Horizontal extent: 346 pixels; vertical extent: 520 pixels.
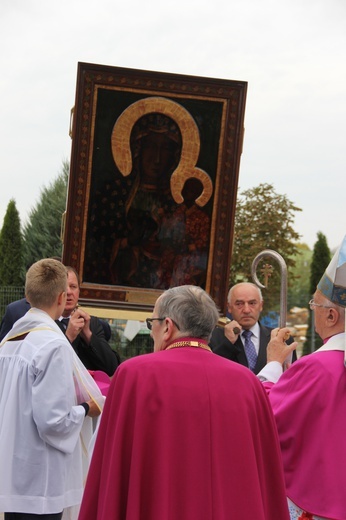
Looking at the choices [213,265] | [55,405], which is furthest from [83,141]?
[55,405]

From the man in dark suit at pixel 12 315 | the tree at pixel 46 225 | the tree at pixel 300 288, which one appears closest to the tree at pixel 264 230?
the tree at pixel 300 288

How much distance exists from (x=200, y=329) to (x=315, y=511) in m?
1.14

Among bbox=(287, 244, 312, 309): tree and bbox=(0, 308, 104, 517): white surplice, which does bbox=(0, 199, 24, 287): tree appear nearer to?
bbox=(287, 244, 312, 309): tree

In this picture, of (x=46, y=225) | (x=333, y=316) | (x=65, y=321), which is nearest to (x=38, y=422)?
(x=333, y=316)

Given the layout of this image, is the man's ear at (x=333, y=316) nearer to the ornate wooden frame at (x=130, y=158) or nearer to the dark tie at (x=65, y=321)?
the dark tie at (x=65, y=321)

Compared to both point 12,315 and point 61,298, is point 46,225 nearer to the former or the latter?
point 12,315

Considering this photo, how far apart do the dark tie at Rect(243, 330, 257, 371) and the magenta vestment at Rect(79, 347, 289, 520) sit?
10.2 feet

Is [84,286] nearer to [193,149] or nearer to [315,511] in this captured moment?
[193,149]

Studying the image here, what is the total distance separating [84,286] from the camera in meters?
8.57

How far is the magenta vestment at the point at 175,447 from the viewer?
296 cm

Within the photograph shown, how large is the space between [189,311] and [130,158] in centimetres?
559

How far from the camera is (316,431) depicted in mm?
3777

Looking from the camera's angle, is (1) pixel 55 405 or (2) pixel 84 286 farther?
(2) pixel 84 286

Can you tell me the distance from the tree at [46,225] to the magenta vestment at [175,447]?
18370 millimetres
